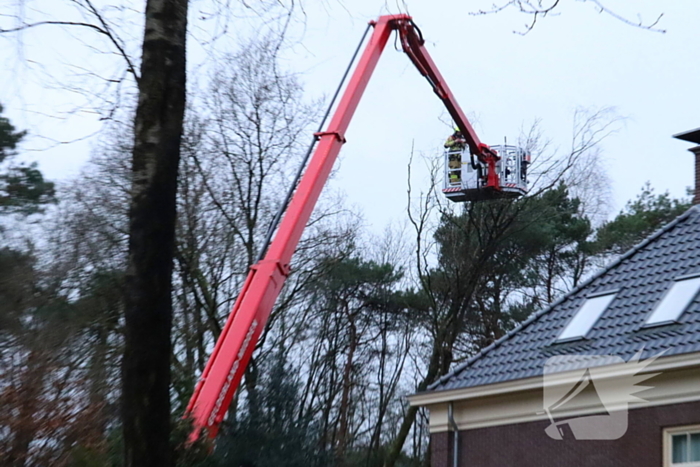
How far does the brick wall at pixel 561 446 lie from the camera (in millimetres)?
11234

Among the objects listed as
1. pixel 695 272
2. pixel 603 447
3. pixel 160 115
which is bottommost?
pixel 603 447

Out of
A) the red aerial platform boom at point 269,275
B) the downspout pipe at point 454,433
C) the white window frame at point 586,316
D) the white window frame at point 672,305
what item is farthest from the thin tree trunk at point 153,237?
the downspout pipe at point 454,433

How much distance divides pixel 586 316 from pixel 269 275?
5085 mm

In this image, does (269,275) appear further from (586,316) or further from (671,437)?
(671,437)

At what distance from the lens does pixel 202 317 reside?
68.8 ft

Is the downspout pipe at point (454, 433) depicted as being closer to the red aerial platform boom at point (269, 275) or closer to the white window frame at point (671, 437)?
the white window frame at point (671, 437)

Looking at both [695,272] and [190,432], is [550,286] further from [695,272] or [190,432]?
[190,432]

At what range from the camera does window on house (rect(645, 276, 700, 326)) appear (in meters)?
11.8

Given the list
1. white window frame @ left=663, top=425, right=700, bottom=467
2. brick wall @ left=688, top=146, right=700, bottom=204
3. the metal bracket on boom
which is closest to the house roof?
brick wall @ left=688, top=146, right=700, bottom=204

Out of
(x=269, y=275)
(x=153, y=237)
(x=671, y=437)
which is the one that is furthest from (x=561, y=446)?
(x=153, y=237)

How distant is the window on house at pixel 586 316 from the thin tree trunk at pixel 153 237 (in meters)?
9.11

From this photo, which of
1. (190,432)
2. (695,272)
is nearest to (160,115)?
(190,432)

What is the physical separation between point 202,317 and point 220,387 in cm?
1001

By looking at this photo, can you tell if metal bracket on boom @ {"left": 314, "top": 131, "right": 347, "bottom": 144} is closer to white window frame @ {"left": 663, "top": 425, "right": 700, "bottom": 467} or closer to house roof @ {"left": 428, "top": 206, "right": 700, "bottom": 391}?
house roof @ {"left": 428, "top": 206, "right": 700, "bottom": 391}
